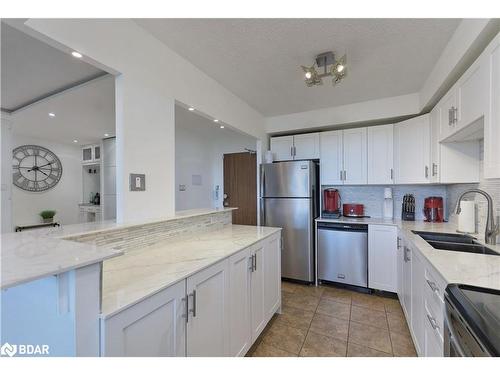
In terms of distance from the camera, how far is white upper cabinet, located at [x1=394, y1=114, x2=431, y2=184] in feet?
8.19

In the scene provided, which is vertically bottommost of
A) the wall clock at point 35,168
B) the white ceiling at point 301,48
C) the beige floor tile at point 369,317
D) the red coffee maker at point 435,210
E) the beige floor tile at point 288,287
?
the beige floor tile at point 288,287

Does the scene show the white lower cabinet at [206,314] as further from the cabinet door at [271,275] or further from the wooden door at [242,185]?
the wooden door at [242,185]

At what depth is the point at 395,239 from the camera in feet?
8.35

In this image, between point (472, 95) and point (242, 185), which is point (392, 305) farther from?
point (242, 185)

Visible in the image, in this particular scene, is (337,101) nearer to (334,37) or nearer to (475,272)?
(334,37)

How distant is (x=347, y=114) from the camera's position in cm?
301

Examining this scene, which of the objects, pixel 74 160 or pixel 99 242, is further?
pixel 74 160

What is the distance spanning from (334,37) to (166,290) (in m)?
1.99

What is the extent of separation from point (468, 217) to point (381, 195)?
1256mm

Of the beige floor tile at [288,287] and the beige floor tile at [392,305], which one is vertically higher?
the beige floor tile at [392,305]

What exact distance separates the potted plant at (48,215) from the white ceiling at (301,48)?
4.63 m

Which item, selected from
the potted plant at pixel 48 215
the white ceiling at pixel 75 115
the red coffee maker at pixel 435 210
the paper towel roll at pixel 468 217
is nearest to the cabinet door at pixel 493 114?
the paper towel roll at pixel 468 217

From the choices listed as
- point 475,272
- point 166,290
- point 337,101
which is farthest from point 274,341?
point 337,101

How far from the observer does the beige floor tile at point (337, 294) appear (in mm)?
2594
